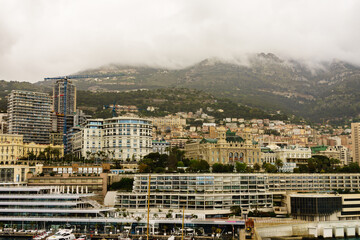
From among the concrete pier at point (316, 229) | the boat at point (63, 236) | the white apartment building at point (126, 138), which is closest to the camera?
the boat at point (63, 236)

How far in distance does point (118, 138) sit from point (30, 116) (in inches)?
2399

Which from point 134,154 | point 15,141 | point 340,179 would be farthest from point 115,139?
point 340,179

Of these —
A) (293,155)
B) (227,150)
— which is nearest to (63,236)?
(227,150)

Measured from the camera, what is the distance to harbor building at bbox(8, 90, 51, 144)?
189875mm

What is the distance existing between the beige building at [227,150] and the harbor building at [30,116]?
6967cm

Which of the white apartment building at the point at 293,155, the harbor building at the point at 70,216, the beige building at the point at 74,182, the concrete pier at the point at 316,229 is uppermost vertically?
the white apartment building at the point at 293,155

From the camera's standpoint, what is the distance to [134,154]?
490 ft

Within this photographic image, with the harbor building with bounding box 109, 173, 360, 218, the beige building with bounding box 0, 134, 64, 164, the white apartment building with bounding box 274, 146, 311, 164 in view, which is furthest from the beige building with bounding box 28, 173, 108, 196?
the white apartment building with bounding box 274, 146, 311, 164

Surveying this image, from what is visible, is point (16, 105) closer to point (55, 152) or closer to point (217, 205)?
point (55, 152)

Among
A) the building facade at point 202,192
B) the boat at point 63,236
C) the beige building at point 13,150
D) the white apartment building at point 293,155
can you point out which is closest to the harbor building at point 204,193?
the building facade at point 202,192

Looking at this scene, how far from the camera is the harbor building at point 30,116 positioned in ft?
623

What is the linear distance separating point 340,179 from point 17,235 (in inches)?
3383

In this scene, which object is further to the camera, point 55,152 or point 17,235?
point 55,152

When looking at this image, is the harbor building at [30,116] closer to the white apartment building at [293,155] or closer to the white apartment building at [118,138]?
the white apartment building at [118,138]
